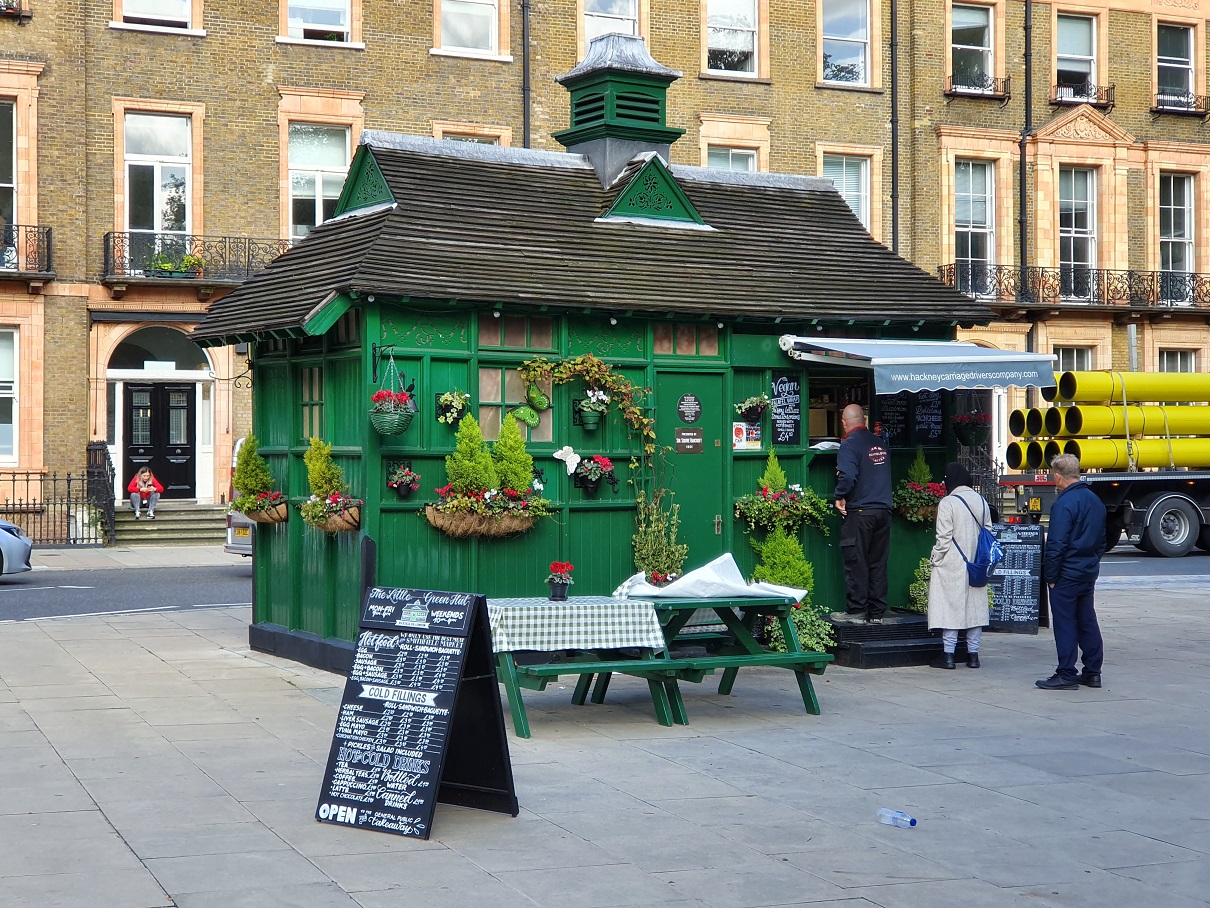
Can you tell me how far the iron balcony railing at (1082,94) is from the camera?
35.7m

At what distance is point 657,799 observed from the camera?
754 centimetres

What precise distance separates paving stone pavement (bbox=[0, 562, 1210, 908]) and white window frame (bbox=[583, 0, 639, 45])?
22.3m

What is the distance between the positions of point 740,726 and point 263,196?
21920mm

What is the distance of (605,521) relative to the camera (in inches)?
475

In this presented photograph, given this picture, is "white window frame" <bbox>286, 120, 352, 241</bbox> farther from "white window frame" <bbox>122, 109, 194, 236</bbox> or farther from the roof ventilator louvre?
the roof ventilator louvre

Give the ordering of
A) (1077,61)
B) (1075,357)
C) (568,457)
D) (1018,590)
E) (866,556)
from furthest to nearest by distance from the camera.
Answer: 1. (1075,357)
2. (1077,61)
3. (1018,590)
4. (866,556)
5. (568,457)

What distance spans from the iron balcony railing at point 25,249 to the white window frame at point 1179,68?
1023 inches

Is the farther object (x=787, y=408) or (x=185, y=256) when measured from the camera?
(x=185, y=256)

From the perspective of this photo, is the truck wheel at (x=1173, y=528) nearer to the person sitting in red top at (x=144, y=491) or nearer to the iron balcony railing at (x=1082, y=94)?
the iron balcony railing at (x=1082, y=94)

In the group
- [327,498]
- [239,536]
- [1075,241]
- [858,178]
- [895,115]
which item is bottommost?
[239,536]

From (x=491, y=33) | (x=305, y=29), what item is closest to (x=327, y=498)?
(x=305, y=29)

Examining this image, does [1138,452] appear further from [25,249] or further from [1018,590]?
[25,249]

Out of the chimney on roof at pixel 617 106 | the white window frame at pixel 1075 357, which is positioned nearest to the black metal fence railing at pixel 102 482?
the chimney on roof at pixel 617 106

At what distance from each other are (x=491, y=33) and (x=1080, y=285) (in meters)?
15.3
